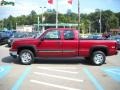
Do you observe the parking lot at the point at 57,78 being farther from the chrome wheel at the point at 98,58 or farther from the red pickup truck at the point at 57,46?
the red pickup truck at the point at 57,46

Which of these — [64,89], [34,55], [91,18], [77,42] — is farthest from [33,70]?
[91,18]

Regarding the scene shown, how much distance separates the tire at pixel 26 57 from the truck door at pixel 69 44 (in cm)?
166

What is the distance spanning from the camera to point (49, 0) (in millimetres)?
39812

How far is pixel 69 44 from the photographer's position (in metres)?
14.2

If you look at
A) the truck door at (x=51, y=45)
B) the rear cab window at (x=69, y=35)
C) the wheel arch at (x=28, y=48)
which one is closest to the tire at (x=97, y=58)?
the rear cab window at (x=69, y=35)

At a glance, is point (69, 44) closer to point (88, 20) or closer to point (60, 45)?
point (60, 45)

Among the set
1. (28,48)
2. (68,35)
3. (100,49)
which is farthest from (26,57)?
(100,49)

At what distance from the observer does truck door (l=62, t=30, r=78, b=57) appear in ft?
46.8

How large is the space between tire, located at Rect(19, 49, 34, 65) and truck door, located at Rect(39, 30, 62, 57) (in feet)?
1.65

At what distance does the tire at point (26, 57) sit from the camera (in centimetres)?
1438

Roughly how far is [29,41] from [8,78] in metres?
3.94

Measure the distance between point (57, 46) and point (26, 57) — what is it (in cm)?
167

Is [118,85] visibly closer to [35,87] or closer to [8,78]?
[35,87]

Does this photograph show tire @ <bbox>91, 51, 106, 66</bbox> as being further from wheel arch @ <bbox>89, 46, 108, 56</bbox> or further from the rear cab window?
the rear cab window
